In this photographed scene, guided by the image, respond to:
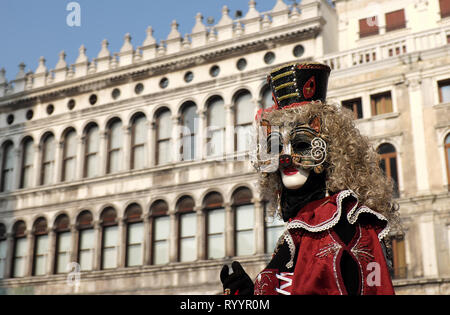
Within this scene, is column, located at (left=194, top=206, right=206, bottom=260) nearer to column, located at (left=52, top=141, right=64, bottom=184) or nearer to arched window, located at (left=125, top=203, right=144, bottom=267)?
arched window, located at (left=125, top=203, right=144, bottom=267)

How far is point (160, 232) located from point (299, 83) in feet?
55.9

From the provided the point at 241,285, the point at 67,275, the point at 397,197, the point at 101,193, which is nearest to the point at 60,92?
the point at 101,193

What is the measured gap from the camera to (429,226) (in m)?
16.2

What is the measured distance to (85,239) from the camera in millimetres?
21578

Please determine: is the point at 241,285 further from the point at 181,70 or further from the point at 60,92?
the point at 60,92

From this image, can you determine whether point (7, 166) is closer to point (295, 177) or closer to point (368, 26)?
point (368, 26)

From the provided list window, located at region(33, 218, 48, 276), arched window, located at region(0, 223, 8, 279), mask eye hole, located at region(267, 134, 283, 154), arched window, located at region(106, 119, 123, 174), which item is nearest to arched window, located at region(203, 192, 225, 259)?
arched window, located at region(106, 119, 123, 174)

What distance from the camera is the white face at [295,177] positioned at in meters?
3.36

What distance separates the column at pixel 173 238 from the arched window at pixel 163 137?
1.95 meters

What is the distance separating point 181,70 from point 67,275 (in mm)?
8050

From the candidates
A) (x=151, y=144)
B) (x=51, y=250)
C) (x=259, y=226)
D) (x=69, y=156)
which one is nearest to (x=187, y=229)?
(x=259, y=226)

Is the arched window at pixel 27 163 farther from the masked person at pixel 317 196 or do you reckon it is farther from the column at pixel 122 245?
the masked person at pixel 317 196

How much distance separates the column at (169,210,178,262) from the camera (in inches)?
765
